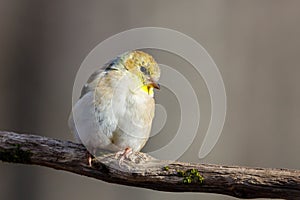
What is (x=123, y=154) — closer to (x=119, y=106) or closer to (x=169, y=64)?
(x=119, y=106)

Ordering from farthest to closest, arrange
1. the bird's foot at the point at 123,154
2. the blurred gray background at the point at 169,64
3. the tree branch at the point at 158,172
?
the blurred gray background at the point at 169,64 → the bird's foot at the point at 123,154 → the tree branch at the point at 158,172

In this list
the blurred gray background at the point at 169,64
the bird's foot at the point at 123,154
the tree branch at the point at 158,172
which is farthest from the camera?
the blurred gray background at the point at 169,64

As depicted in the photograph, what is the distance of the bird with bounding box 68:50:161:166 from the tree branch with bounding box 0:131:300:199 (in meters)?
0.04

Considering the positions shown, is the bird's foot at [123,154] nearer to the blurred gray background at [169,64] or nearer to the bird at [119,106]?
the bird at [119,106]

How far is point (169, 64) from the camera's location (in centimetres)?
280

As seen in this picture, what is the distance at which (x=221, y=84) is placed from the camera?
2.75 m

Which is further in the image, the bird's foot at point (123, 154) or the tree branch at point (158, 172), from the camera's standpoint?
the bird's foot at point (123, 154)

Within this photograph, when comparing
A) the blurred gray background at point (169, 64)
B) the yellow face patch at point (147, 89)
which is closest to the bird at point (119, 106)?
the yellow face patch at point (147, 89)

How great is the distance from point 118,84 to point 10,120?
1308 mm

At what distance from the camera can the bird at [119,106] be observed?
6.00 feet

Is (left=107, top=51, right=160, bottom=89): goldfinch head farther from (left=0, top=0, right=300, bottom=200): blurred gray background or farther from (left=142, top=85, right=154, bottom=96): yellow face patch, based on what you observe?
(left=0, top=0, right=300, bottom=200): blurred gray background

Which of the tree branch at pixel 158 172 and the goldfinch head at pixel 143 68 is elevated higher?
the goldfinch head at pixel 143 68

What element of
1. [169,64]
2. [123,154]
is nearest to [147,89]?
[123,154]

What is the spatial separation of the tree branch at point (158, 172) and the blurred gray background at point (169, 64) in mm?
956
